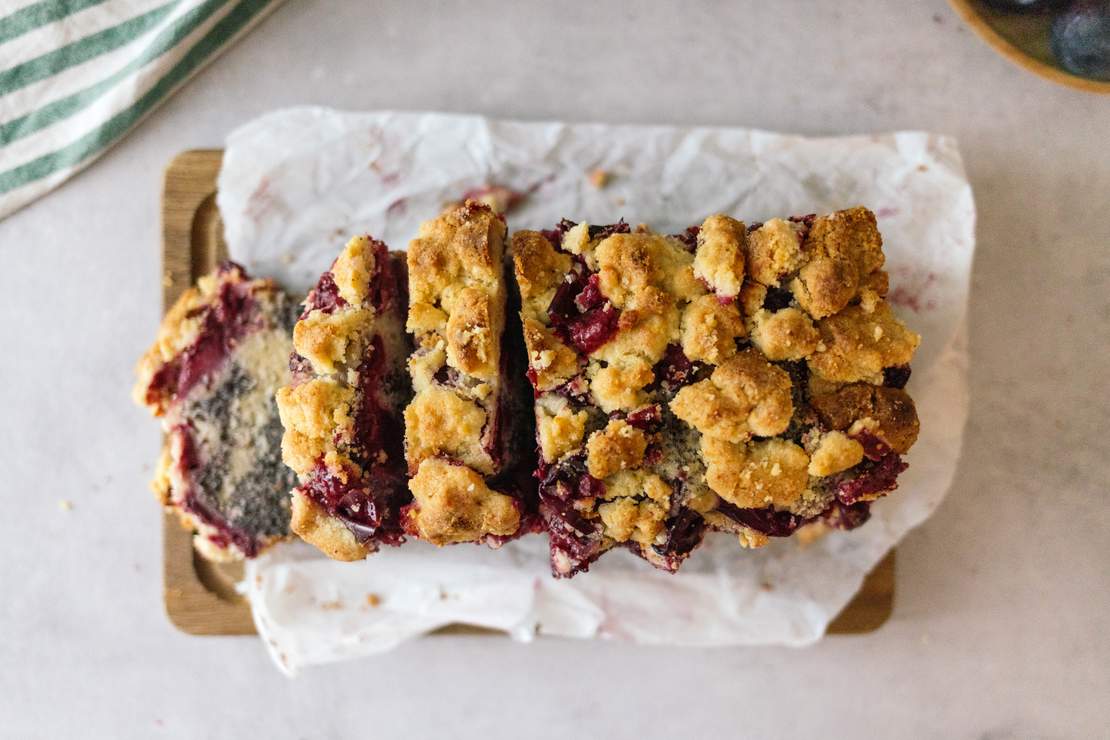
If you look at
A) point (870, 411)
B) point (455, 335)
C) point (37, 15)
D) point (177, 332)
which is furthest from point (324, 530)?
point (37, 15)

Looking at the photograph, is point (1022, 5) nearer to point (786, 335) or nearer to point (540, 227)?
point (786, 335)

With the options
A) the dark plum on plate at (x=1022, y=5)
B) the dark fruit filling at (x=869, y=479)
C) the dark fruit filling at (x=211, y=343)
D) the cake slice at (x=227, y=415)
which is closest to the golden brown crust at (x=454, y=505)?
the cake slice at (x=227, y=415)

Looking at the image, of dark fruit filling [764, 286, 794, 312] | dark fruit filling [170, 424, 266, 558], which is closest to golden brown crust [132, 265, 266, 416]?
dark fruit filling [170, 424, 266, 558]

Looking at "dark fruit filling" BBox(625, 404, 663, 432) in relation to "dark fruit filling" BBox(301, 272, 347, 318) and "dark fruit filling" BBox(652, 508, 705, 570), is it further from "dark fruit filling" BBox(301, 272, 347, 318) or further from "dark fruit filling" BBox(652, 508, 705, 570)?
"dark fruit filling" BBox(301, 272, 347, 318)

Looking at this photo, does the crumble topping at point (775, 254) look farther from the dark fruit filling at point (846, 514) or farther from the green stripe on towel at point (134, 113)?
the green stripe on towel at point (134, 113)

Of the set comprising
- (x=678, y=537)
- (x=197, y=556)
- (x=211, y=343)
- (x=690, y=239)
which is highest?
(x=690, y=239)
